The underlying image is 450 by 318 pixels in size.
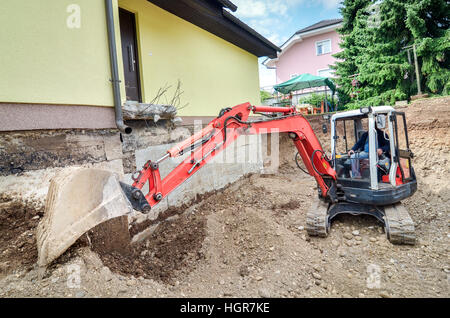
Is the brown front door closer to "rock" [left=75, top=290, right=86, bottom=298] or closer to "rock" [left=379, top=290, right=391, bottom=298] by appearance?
"rock" [left=75, top=290, right=86, bottom=298]

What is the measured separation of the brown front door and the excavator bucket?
2670 millimetres

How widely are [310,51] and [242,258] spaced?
69.0 feet

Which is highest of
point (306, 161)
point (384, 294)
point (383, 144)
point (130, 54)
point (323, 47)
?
point (323, 47)

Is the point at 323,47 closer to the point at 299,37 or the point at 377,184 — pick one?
the point at 299,37

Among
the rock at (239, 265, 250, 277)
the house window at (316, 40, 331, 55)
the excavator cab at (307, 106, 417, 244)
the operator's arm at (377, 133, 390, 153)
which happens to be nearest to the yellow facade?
the rock at (239, 265, 250, 277)

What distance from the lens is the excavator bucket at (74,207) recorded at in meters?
2.10

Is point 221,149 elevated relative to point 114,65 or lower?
Answer: lower

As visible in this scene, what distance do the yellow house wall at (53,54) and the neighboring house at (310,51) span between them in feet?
64.1

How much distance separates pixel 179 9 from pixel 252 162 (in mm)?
4682

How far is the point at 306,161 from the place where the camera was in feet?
14.0

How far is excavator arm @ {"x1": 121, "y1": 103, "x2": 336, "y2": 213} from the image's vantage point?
2.55 meters

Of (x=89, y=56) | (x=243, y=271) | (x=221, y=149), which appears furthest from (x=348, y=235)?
(x=89, y=56)

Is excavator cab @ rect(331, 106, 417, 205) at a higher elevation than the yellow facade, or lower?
lower

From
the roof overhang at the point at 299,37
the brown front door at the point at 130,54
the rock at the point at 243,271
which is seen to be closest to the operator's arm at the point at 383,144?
the rock at the point at 243,271
